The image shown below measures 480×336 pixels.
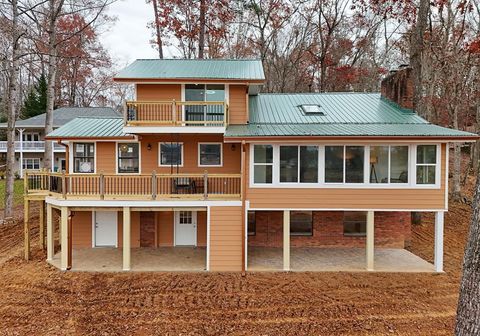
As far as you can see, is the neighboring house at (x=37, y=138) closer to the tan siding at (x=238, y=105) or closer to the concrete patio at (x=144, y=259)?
the concrete patio at (x=144, y=259)

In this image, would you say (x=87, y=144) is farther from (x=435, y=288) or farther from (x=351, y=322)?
(x=435, y=288)

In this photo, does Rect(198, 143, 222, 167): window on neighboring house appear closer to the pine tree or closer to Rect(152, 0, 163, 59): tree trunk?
Rect(152, 0, 163, 59): tree trunk

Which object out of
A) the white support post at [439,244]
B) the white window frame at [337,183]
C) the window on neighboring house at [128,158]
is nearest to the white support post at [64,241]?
the window on neighboring house at [128,158]

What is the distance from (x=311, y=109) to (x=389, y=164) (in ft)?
13.1

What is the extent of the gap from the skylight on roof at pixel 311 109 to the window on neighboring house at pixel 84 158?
892 centimetres

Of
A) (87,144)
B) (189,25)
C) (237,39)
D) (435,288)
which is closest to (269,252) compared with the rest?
(435,288)

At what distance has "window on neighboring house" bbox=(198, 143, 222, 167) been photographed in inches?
509

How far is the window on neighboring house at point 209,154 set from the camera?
1292 centimetres

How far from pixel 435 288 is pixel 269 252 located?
579cm

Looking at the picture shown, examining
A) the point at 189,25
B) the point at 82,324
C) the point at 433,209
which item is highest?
the point at 189,25

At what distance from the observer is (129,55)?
36.2m

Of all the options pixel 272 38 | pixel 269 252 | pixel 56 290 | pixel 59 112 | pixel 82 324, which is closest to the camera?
pixel 82 324

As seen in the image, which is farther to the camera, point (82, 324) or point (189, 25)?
point (189, 25)

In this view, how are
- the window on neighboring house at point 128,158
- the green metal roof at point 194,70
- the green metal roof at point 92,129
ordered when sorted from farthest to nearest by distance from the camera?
the window on neighboring house at point 128,158 < the green metal roof at point 92,129 < the green metal roof at point 194,70
